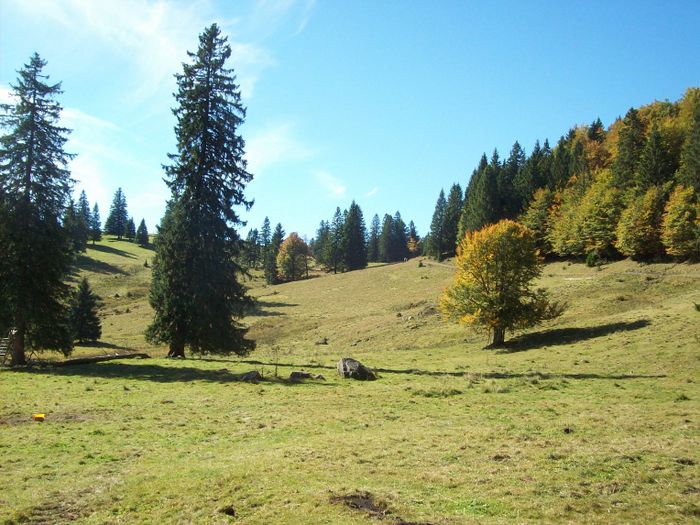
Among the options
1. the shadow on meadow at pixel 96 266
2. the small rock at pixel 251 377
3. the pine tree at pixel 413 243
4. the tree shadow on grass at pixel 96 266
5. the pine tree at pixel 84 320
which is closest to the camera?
the small rock at pixel 251 377

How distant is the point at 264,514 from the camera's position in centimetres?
794

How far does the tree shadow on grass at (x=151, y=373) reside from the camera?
75.4ft

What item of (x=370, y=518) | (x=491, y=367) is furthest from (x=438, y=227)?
(x=370, y=518)

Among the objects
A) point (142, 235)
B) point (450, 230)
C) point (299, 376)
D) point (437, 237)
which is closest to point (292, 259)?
point (437, 237)

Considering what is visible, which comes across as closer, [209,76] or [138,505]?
[138,505]

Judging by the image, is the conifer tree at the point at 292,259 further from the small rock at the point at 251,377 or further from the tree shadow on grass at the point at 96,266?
the small rock at the point at 251,377

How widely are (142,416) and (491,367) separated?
67.7ft

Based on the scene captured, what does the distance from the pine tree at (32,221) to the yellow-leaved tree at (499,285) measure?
2984 centimetres

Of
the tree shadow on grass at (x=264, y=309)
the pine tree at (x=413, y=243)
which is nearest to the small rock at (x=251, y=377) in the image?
the tree shadow on grass at (x=264, y=309)

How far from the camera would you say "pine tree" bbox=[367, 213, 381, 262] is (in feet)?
504

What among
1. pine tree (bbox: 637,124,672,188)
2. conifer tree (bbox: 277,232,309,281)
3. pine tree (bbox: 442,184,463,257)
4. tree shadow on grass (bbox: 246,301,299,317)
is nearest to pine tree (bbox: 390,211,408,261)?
pine tree (bbox: 442,184,463,257)

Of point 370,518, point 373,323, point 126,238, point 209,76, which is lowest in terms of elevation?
point 370,518

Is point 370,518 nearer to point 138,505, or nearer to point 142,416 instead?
point 138,505

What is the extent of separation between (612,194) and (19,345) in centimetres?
7213
